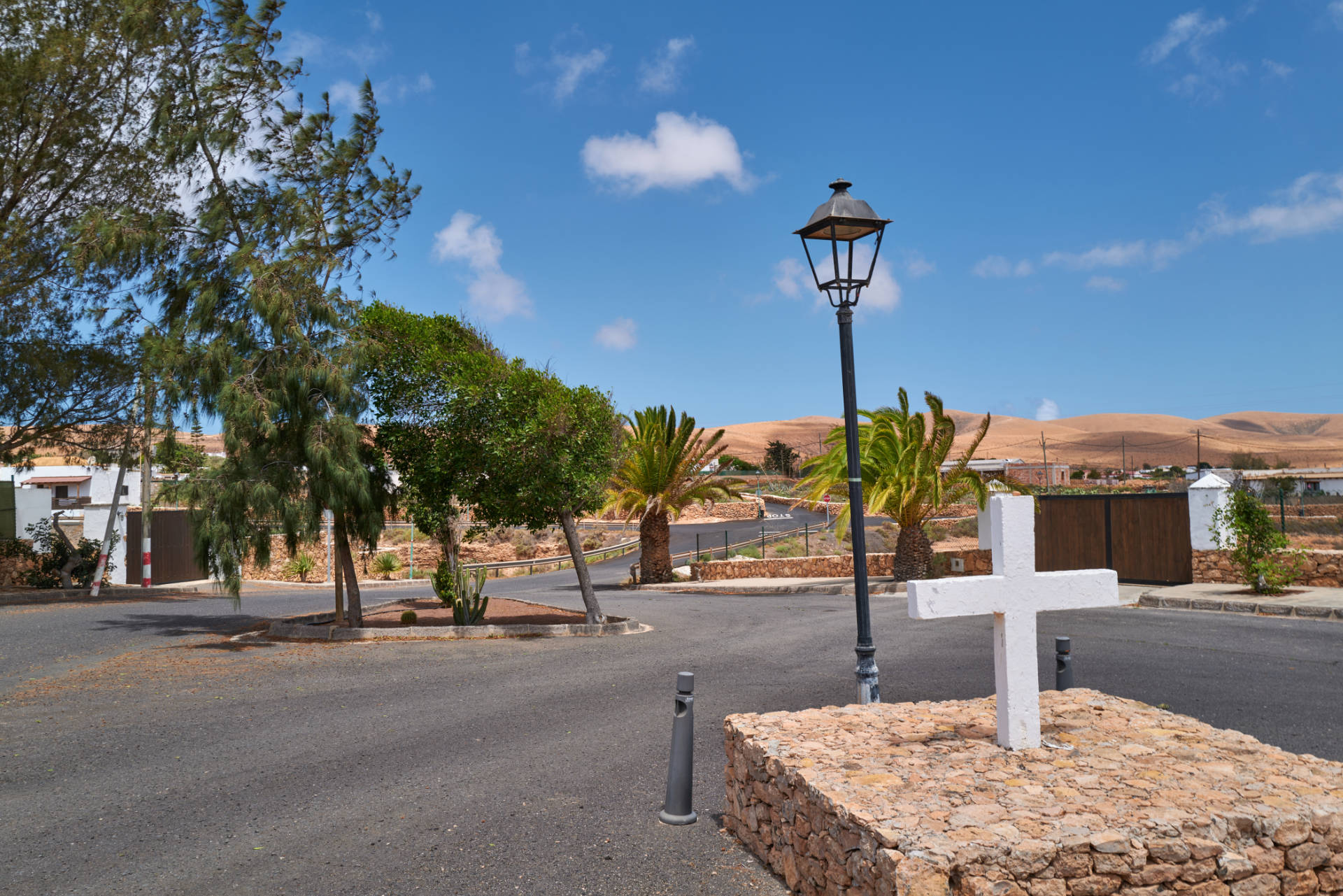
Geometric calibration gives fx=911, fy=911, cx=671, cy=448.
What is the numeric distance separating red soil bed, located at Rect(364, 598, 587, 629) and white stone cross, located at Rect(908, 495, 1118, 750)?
37.2 feet

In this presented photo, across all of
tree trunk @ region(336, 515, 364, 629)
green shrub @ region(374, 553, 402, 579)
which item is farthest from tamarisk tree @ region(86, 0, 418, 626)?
green shrub @ region(374, 553, 402, 579)

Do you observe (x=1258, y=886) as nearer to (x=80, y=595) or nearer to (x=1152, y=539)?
(x=1152, y=539)

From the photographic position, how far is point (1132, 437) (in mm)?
136250

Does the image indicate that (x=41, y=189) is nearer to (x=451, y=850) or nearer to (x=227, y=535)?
(x=227, y=535)

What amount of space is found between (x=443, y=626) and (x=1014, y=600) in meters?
11.5

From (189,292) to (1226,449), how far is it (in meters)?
133

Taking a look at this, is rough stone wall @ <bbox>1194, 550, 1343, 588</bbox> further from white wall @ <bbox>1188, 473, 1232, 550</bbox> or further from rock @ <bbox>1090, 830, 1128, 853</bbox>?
rock @ <bbox>1090, 830, 1128, 853</bbox>

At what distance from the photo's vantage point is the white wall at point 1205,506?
18.0 metres

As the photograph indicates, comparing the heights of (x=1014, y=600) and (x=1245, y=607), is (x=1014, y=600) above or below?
above

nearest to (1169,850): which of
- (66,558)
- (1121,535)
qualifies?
(1121,535)

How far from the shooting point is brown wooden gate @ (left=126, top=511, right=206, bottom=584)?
87.5 feet

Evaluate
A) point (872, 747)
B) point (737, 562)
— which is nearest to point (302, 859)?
point (872, 747)

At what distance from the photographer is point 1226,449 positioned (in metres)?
121

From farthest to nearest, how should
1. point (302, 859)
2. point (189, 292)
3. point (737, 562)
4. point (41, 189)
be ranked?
1. point (737, 562)
2. point (41, 189)
3. point (189, 292)
4. point (302, 859)
